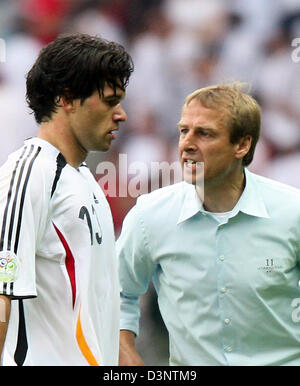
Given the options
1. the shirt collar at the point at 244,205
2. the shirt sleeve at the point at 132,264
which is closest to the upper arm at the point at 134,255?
the shirt sleeve at the point at 132,264

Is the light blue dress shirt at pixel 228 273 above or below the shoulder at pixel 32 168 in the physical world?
below

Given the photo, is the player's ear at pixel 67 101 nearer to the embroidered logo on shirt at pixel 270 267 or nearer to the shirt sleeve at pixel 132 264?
the shirt sleeve at pixel 132 264

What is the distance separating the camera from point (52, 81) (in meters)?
2.56

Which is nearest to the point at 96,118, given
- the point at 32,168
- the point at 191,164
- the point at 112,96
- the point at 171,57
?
the point at 112,96

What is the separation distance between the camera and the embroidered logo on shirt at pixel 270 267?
2986mm

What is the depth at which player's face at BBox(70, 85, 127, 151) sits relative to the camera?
8.27 feet

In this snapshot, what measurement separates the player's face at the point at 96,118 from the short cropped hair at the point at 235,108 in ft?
2.40

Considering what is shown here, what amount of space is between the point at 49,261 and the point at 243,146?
1206 millimetres

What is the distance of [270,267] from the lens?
2996mm

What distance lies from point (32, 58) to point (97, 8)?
64cm

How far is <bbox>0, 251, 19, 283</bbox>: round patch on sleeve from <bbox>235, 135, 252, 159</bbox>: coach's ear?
4.16 ft

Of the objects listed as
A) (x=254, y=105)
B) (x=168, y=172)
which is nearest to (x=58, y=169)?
(x=254, y=105)

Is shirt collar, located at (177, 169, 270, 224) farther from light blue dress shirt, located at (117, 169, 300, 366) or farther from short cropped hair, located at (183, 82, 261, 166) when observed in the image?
short cropped hair, located at (183, 82, 261, 166)
